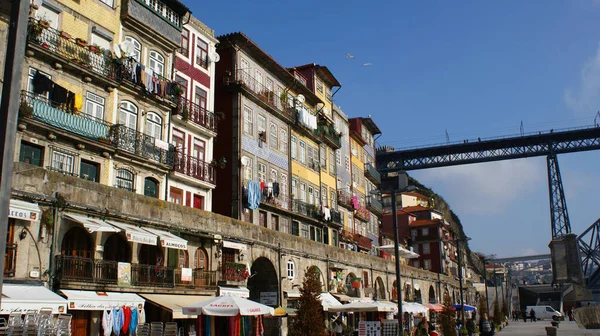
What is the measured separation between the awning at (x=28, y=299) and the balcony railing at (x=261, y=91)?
20.6 meters

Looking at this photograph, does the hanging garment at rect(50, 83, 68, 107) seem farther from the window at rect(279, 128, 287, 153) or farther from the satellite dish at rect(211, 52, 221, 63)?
the window at rect(279, 128, 287, 153)

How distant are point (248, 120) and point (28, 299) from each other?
22.2 m

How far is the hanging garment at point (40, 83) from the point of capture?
2322cm

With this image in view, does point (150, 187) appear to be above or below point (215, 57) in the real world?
below

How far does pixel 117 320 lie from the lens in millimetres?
20031

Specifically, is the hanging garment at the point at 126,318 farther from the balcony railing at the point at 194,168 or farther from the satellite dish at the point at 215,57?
the satellite dish at the point at 215,57

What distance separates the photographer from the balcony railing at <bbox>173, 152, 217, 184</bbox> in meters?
30.9

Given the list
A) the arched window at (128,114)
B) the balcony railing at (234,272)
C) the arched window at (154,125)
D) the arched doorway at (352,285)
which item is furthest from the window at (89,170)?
the arched doorway at (352,285)

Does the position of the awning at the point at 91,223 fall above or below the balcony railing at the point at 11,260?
above

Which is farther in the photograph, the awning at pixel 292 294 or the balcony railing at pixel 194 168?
the awning at pixel 292 294

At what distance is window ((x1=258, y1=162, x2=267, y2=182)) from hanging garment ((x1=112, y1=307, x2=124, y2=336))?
1817cm

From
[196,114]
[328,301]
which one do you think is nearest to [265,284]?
[328,301]

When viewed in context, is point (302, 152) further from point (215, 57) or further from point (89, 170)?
point (89, 170)

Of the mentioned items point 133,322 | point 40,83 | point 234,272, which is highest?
point 40,83
